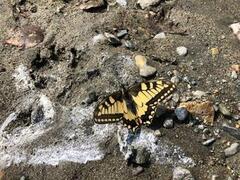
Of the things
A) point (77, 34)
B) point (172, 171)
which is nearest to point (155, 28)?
point (77, 34)

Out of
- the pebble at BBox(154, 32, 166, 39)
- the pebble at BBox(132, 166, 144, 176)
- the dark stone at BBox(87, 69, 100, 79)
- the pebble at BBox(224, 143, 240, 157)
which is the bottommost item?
the pebble at BBox(132, 166, 144, 176)

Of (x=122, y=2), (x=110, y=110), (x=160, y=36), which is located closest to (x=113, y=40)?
(x=160, y=36)

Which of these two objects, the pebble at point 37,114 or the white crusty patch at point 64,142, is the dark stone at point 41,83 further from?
the white crusty patch at point 64,142

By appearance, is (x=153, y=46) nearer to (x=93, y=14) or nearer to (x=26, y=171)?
(x=93, y=14)

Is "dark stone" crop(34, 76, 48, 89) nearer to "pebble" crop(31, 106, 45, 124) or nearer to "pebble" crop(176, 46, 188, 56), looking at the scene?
"pebble" crop(31, 106, 45, 124)

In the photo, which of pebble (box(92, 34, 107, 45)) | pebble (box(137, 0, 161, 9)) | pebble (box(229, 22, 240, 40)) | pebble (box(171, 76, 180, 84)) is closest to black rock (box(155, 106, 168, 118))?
pebble (box(171, 76, 180, 84))

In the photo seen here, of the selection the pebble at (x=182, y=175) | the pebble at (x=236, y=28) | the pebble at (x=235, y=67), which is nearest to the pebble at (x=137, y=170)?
the pebble at (x=182, y=175)
